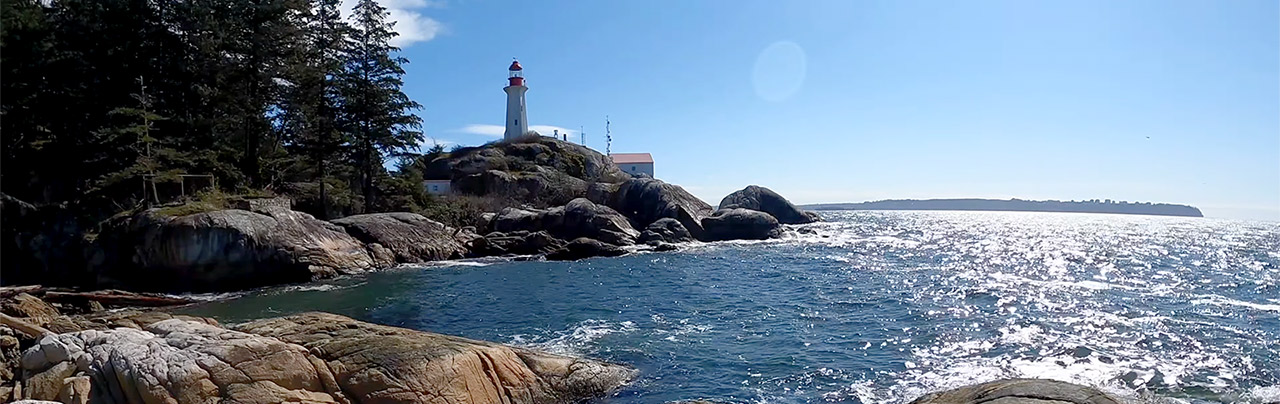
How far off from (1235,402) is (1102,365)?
2396mm

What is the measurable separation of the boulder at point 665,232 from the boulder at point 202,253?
20.5 meters

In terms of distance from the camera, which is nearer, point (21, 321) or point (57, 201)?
point (21, 321)

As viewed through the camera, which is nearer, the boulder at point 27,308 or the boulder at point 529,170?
the boulder at point 27,308

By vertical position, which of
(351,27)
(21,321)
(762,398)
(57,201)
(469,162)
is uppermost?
(351,27)

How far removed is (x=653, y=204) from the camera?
47.1m

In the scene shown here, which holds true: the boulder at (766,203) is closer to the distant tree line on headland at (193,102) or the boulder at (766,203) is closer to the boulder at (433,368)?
the distant tree line on headland at (193,102)

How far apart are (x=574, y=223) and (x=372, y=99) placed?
13.3 meters

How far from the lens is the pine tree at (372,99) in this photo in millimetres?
36438

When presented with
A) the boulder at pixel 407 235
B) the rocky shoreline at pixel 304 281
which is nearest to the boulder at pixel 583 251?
the rocky shoreline at pixel 304 281

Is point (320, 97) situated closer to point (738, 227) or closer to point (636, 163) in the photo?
point (738, 227)

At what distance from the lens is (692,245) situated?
42.9m

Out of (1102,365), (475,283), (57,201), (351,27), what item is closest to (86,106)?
(57,201)

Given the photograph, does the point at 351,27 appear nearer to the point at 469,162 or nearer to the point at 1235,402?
the point at 469,162

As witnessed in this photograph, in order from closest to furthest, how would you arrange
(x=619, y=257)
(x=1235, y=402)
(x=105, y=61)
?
1. (x=1235, y=402)
2. (x=105, y=61)
3. (x=619, y=257)
